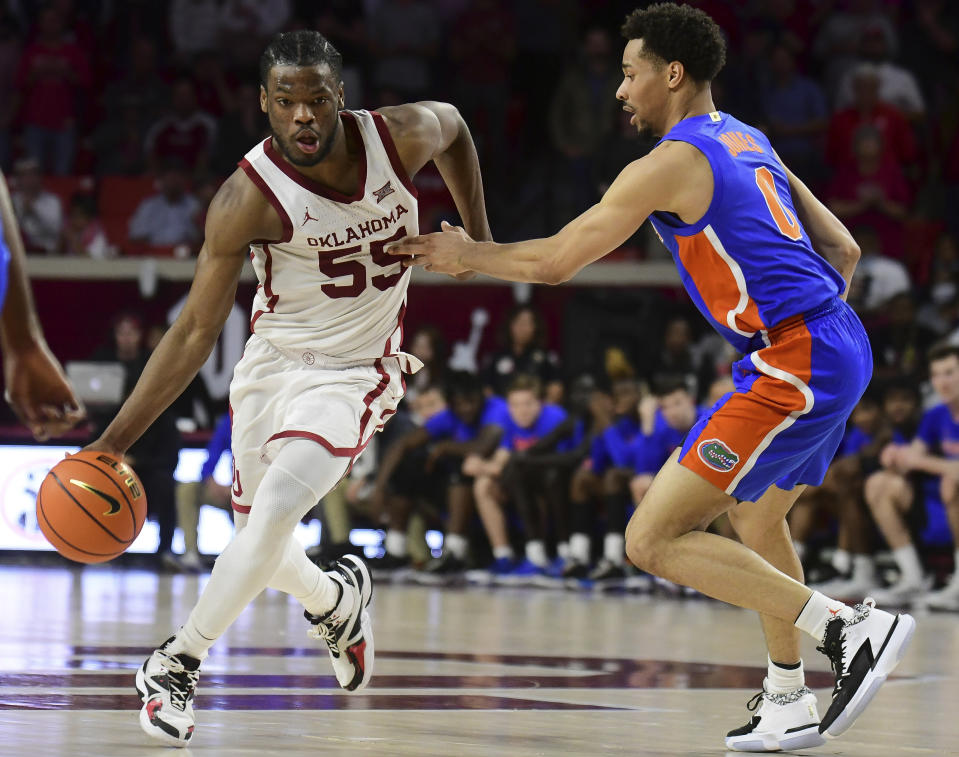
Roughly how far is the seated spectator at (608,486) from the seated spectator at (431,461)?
2.67 feet

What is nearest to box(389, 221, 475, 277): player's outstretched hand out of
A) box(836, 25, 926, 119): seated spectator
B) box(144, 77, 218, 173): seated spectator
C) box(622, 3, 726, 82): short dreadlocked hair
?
box(622, 3, 726, 82): short dreadlocked hair

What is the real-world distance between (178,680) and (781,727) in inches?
67.1

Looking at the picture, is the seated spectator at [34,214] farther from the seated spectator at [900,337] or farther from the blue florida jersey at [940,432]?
the blue florida jersey at [940,432]

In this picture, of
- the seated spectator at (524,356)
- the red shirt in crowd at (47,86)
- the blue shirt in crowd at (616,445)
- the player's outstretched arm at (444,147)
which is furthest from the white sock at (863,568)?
the red shirt in crowd at (47,86)

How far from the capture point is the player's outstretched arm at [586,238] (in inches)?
172

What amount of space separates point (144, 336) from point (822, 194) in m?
5.87

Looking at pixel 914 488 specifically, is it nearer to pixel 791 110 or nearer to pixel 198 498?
pixel 791 110

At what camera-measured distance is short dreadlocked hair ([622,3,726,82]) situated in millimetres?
4574

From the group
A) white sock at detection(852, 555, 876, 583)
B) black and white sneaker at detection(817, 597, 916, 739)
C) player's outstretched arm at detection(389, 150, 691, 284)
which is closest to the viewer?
black and white sneaker at detection(817, 597, 916, 739)

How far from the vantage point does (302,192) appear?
4.74 metres

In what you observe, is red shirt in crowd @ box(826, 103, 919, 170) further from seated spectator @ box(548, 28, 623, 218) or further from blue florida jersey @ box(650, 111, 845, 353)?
blue florida jersey @ box(650, 111, 845, 353)

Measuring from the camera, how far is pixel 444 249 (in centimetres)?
461

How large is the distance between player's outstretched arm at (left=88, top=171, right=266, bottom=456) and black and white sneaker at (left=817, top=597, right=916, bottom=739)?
196 centimetres

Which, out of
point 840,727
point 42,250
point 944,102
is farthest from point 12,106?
point 840,727
